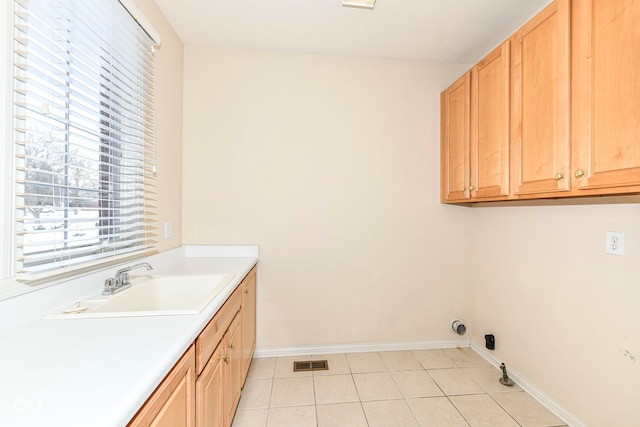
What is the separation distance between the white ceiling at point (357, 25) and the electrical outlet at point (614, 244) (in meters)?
1.53

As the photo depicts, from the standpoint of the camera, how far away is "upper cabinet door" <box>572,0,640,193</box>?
1.12 meters

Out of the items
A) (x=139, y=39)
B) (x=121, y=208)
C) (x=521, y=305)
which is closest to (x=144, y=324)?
(x=121, y=208)

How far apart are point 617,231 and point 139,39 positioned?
292cm

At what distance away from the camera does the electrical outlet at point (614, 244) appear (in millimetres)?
1461

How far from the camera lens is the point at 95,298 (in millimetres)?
1304

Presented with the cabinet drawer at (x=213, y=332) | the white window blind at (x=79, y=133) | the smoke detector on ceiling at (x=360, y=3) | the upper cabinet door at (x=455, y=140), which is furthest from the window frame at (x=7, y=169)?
the upper cabinet door at (x=455, y=140)

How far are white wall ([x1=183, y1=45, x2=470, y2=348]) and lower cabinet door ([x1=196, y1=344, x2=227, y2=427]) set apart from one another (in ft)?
3.67

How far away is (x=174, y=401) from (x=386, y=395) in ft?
5.22

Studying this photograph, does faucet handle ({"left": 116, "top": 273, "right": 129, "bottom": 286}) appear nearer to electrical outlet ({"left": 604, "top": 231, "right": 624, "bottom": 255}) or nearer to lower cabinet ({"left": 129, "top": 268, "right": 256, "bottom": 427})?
lower cabinet ({"left": 129, "top": 268, "right": 256, "bottom": 427})

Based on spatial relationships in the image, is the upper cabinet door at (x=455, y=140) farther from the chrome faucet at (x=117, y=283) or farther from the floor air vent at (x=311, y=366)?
the chrome faucet at (x=117, y=283)

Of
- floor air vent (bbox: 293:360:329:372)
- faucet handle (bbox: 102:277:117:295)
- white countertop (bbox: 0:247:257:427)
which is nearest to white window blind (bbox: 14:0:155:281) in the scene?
faucet handle (bbox: 102:277:117:295)

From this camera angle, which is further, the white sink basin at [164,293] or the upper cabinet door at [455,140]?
the upper cabinet door at [455,140]

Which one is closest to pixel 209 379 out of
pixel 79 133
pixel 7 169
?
pixel 7 169

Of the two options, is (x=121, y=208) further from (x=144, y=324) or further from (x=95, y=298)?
(x=144, y=324)
